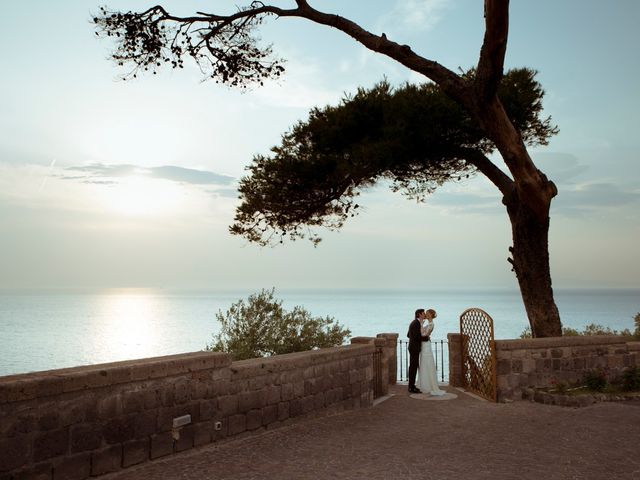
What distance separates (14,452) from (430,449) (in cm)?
546

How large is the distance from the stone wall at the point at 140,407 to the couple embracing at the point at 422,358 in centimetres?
372

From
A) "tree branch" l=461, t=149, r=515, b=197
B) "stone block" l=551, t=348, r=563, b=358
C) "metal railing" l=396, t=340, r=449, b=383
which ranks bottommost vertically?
"metal railing" l=396, t=340, r=449, b=383

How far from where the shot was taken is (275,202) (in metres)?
17.1

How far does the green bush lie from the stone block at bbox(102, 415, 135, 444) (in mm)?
11075

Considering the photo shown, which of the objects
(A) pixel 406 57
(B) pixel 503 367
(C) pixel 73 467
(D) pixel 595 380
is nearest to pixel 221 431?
(C) pixel 73 467

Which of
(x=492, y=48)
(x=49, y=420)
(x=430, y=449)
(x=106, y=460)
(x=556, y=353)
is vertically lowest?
(x=430, y=449)

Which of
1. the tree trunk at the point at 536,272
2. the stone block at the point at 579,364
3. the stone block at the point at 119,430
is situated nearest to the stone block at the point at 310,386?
the stone block at the point at 119,430

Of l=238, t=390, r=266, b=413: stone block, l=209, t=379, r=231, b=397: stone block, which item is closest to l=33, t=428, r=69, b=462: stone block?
l=209, t=379, r=231, b=397: stone block

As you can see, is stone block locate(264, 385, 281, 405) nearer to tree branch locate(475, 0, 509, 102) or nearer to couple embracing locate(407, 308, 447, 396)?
couple embracing locate(407, 308, 447, 396)

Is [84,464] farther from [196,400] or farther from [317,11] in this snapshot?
[317,11]

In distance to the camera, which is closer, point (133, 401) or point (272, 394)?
point (133, 401)

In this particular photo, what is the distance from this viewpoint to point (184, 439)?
7.66 metres

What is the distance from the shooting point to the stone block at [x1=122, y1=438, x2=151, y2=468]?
6918 millimetres

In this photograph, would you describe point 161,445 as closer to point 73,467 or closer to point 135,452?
point 135,452
